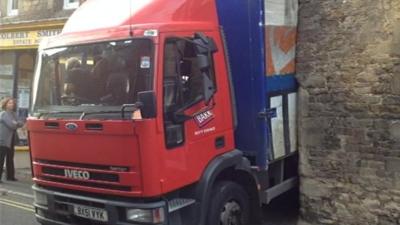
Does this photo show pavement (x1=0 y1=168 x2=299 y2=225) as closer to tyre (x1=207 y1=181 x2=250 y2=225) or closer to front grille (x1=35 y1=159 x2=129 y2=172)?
tyre (x1=207 y1=181 x2=250 y2=225)

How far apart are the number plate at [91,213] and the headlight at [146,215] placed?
28 cm

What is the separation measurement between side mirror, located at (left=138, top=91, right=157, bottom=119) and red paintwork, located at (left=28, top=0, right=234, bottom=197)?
3.0 inches

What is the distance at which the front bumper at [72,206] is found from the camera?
17.1 feet

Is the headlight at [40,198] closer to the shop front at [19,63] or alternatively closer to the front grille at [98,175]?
the front grille at [98,175]

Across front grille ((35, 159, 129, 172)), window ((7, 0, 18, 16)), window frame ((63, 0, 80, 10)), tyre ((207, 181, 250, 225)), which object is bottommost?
tyre ((207, 181, 250, 225))

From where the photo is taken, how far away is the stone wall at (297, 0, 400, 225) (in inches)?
267

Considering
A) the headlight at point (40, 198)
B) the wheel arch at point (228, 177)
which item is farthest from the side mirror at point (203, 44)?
the headlight at point (40, 198)

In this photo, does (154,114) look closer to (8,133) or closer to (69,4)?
(8,133)

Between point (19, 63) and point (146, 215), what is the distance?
1119 cm

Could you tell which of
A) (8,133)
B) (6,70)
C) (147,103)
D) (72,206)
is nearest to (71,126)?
(72,206)

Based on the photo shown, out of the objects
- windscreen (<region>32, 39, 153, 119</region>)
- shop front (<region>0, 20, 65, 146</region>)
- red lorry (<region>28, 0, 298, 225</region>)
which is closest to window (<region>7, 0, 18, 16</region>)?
shop front (<region>0, 20, 65, 146</region>)

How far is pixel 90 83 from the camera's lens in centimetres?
549

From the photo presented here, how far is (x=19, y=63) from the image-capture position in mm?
15156

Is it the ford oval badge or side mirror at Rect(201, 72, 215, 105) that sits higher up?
side mirror at Rect(201, 72, 215, 105)
